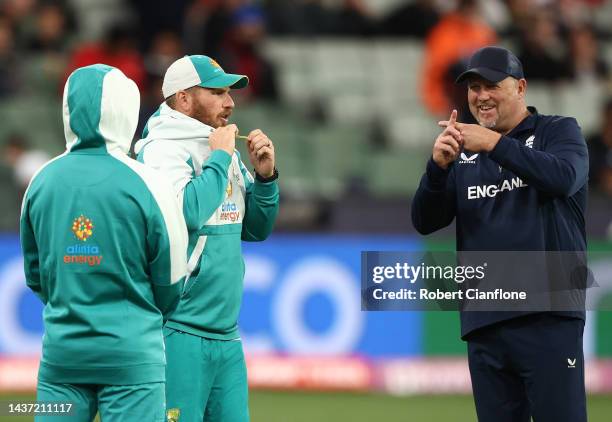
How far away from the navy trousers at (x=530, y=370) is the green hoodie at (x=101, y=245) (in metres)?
1.48

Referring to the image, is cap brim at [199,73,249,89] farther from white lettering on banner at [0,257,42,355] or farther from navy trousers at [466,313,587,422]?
white lettering on banner at [0,257,42,355]

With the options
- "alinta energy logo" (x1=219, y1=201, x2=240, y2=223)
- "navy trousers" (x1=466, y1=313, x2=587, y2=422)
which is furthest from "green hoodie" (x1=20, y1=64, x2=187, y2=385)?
"navy trousers" (x1=466, y1=313, x2=587, y2=422)

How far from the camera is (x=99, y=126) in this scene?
16.1 feet

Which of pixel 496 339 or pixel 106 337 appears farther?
pixel 496 339

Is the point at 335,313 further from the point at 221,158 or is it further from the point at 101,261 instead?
the point at 101,261

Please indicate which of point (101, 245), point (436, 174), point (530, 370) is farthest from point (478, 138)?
point (101, 245)

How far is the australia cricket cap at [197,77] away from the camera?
229 inches

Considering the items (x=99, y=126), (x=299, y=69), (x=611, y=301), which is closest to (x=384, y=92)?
(x=299, y=69)

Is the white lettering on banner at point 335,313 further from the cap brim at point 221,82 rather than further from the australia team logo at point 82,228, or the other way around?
the australia team logo at point 82,228

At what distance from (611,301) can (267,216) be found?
572cm

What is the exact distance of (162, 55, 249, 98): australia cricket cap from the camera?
5824 mm

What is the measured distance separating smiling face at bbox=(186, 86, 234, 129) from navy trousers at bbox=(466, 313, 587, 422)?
1616 millimetres

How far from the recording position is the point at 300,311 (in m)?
11.1

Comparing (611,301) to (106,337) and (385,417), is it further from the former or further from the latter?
(106,337)
